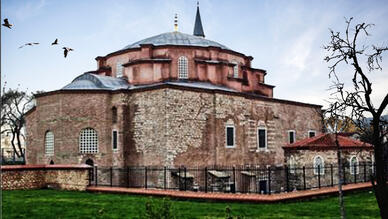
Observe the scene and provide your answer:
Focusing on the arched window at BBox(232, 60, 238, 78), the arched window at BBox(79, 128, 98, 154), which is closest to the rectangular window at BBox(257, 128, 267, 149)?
the arched window at BBox(232, 60, 238, 78)

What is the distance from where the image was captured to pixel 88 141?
19516mm

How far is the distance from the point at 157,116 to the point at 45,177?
18.9 feet

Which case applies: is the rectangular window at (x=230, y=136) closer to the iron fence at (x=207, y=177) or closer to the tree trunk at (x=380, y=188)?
the iron fence at (x=207, y=177)

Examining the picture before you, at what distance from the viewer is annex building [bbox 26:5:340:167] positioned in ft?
62.4

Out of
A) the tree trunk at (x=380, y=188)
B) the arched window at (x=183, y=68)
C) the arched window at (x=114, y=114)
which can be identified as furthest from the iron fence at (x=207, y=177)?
the tree trunk at (x=380, y=188)

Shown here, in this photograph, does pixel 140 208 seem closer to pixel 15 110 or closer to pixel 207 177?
pixel 207 177

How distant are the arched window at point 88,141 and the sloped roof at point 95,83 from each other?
7.38 feet

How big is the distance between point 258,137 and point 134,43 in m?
9.72

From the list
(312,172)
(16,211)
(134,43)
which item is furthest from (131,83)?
(16,211)

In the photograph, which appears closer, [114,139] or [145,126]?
[145,126]

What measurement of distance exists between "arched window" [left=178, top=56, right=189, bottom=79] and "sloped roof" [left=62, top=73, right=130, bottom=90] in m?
2.96

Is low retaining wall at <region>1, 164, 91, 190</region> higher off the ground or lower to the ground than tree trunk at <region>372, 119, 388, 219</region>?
lower

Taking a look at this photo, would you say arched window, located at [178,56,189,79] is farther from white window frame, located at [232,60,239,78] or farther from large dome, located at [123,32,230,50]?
white window frame, located at [232,60,239,78]

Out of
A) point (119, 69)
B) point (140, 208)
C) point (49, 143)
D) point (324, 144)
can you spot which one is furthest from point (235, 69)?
point (140, 208)
